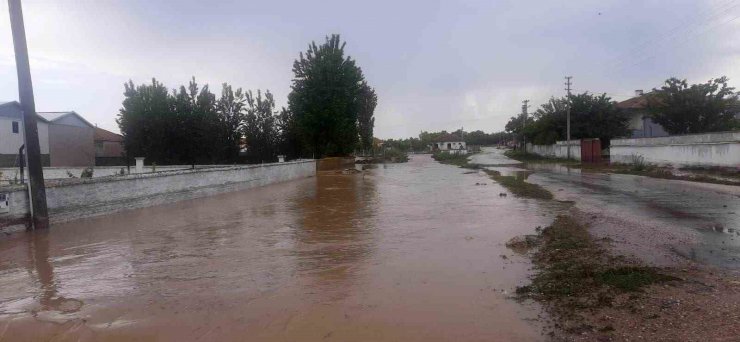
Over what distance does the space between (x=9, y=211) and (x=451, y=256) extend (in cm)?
888

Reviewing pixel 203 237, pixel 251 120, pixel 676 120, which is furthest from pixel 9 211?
pixel 676 120

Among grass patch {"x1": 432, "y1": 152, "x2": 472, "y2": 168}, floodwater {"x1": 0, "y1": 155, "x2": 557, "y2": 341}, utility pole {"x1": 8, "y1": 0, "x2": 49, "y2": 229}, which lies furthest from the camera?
grass patch {"x1": 432, "y1": 152, "x2": 472, "y2": 168}

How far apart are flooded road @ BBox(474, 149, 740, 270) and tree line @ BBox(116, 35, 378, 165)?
70.3ft

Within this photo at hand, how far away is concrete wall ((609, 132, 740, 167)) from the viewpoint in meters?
24.6

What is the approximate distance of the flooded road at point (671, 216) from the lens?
794 cm

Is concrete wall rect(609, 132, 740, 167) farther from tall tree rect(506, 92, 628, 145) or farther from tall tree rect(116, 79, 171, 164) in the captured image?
tall tree rect(116, 79, 171, 164)

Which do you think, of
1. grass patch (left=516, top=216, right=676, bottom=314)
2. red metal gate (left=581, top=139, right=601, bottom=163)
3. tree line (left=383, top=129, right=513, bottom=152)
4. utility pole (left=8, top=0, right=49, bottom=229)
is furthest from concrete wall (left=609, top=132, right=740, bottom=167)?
tree line (left=383, top=129, right=513, bottom=152)

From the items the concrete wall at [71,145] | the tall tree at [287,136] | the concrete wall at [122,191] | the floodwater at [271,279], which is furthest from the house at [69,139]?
the floodwater at [271,279]

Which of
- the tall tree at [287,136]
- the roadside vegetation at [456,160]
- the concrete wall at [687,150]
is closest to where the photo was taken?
the concrete wall at [687,150]

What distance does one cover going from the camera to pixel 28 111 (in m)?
10.9

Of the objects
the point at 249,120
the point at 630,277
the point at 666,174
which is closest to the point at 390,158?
the point at 249,120

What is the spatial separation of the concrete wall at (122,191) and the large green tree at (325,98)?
18.1m

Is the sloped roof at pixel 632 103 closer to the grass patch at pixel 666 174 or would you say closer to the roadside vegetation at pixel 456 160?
the roadside vegetation at pixel 456 160

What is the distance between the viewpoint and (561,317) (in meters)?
5.05
